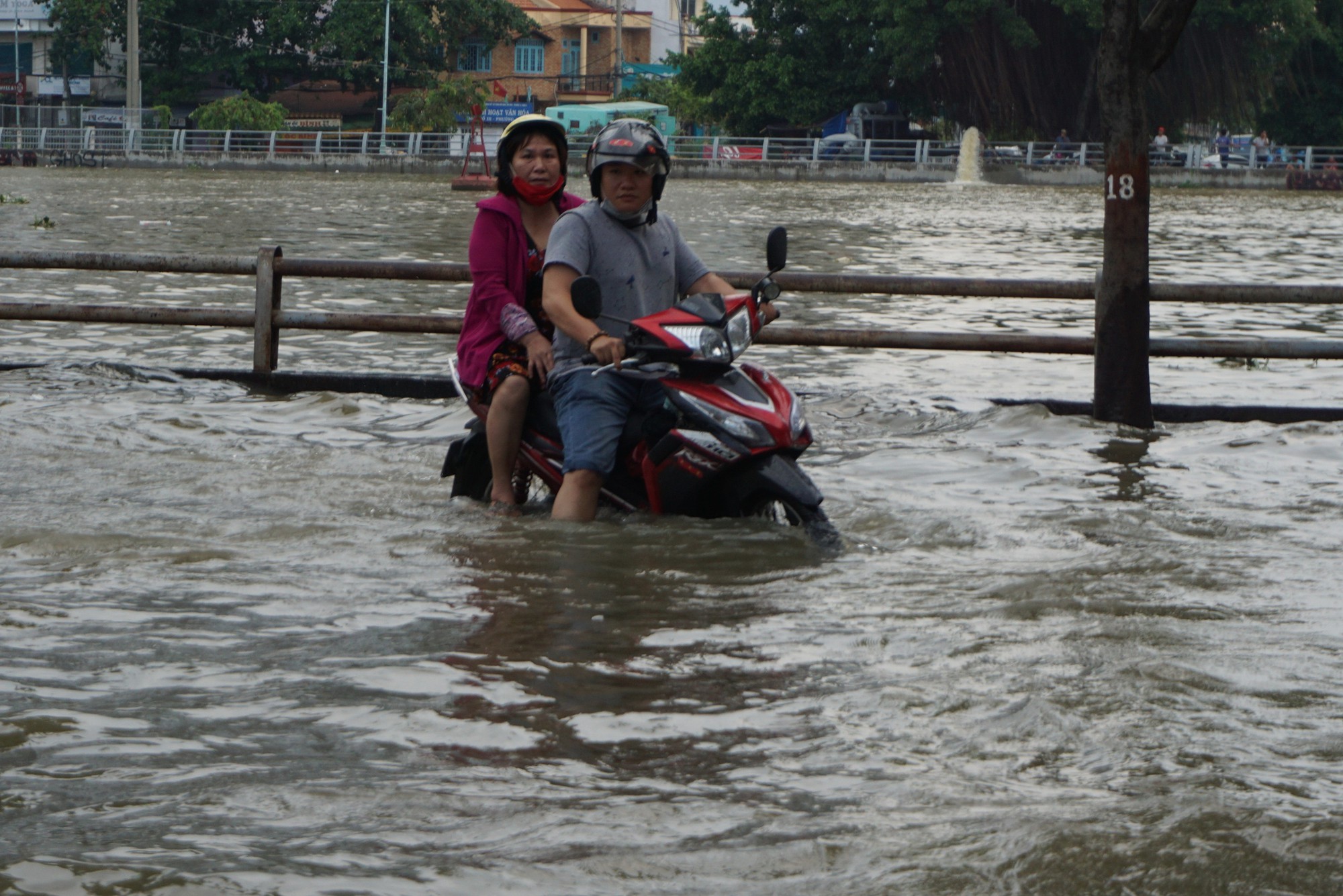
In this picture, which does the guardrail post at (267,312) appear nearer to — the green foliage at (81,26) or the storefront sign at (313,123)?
the storefront sign at (313,123)

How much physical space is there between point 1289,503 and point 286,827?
16.1 ft

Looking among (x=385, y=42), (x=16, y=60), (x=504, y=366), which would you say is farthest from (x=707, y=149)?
(x=504, y=366)

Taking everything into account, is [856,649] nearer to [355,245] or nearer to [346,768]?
[346,768]

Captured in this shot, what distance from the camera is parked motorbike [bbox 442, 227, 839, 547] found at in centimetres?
562

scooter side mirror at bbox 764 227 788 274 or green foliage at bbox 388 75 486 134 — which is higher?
green foliage at bbox 388 75 486 134

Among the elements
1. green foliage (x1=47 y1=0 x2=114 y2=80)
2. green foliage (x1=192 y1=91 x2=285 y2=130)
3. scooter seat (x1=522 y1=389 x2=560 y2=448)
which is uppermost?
green foliage (x1=47 y1=0 x2=114 y2=80)

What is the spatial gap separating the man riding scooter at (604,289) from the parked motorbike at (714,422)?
0.07 meters

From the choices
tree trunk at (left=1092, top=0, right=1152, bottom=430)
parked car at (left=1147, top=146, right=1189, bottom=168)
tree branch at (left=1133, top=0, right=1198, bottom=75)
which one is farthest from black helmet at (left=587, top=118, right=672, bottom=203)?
parked car at (left=1147, top=146, right=1189, bottom=168)

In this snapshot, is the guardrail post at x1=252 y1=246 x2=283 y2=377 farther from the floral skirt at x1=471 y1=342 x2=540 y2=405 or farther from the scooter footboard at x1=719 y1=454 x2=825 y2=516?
the scooter footboard at x1=719 y1=454 x2=825 y2=516

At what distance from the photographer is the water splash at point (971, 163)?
53.7 m

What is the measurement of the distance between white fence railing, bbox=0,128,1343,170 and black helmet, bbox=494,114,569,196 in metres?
48.5

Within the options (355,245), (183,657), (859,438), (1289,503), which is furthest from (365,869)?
(355,245)

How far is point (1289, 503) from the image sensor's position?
22.9 ft

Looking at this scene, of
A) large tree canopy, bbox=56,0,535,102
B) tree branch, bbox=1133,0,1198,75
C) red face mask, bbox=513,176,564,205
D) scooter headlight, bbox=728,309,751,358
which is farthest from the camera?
large tree canopy, bbox=56,0,535,102
